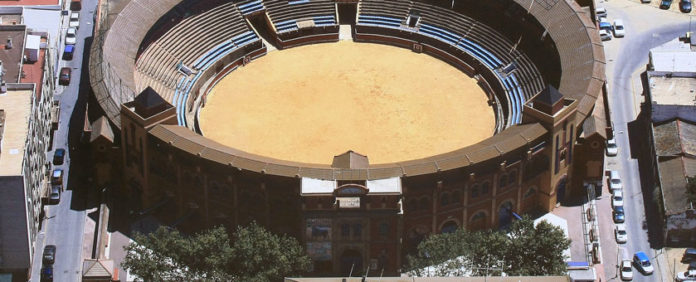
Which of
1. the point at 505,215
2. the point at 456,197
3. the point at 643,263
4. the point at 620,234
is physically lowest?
the point at 643,263

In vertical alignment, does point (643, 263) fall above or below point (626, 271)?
above

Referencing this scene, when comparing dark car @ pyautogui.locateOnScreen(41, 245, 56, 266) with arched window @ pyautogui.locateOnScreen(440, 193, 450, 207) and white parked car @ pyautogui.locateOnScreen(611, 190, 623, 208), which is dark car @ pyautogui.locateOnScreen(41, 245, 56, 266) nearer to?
arched window @ pyautogui.locateOnScreen(440, 193, 450, 207)

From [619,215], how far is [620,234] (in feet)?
11.1

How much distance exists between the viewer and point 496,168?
18388cm

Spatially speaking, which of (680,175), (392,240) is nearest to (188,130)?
(392,240)

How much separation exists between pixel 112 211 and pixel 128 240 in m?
6.05

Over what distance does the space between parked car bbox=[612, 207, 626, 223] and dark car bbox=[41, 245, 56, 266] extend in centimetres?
7411

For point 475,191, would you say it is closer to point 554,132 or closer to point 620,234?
point 554,132

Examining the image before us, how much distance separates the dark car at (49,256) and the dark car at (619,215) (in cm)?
7411

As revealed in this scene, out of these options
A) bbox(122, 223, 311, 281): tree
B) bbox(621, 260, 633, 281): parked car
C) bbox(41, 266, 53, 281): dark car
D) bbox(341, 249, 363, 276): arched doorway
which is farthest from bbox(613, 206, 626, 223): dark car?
bbox(41, 266, 53, 281): dark car

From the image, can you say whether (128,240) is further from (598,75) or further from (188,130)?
(598,75)

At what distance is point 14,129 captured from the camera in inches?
7170

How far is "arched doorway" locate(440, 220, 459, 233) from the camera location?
188 m

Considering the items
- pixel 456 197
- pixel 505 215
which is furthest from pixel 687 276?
pixel 456 197
